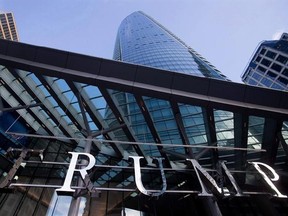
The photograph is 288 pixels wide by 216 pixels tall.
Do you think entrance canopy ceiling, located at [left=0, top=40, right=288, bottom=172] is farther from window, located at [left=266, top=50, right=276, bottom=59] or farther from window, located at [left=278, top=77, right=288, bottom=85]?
window, located at [left=266, top=50, right=276, bottom=59]

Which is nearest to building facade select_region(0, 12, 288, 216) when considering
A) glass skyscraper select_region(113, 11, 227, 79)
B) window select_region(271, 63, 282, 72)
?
glass skyscraper select_region(113, 11, 227, 79)

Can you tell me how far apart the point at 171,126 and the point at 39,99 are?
1268 centimetres

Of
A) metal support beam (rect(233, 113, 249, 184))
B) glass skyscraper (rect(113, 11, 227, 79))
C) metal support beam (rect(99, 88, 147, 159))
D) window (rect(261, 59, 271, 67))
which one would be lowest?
metal support beam (rect(233, 113, 249, 184))

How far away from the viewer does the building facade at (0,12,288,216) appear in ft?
27.8

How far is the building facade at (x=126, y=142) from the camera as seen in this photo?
8461 millimetres

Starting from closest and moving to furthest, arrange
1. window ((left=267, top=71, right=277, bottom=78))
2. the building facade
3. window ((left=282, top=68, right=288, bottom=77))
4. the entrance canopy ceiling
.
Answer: the building facade
the entrance canopy ceiling
window ((left=282, top=68, right=288, bottom=77))
window ((left=267, top=71, right=277, bottom=78))

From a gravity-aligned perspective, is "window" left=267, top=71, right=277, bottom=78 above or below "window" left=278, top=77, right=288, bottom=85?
above

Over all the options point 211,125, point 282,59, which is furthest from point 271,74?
point 211,125

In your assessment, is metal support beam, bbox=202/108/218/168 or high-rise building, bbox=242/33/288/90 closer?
metal support beam, bbox=202/108/218/168

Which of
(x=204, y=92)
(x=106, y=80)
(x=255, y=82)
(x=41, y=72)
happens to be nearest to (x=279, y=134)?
(x=204, y=92)

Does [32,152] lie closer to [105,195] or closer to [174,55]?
[105,195]

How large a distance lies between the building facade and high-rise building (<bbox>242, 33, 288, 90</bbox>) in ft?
278

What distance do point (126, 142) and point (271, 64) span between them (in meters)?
104

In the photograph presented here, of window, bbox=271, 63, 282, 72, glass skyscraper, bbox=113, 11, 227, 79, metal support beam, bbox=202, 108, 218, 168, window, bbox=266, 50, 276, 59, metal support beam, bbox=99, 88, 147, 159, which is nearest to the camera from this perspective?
metal support beam, bbox=99, 88, 147, 159
